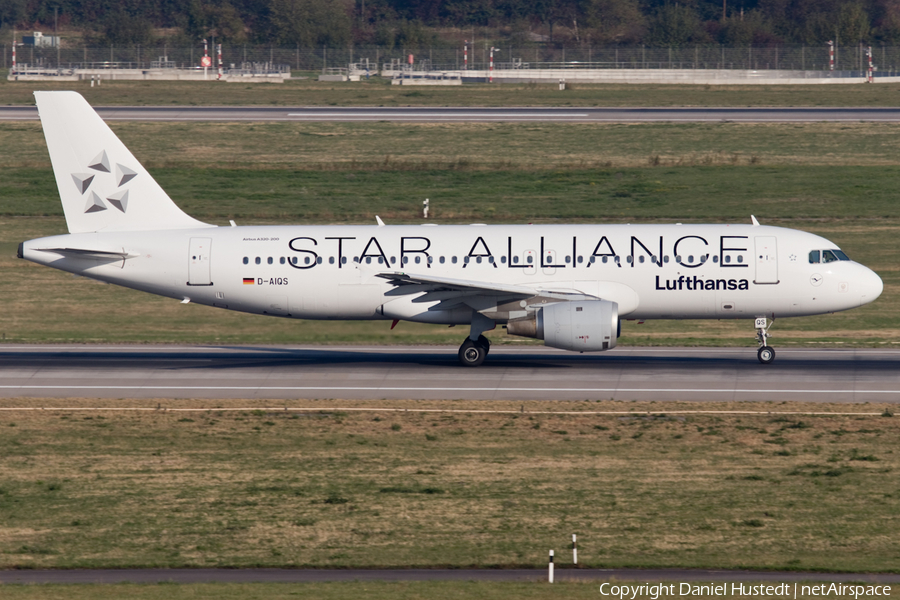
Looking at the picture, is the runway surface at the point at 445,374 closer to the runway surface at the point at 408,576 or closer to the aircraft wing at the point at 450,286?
the aircraft wing at the point at 450,286

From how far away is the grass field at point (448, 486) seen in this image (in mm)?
21031

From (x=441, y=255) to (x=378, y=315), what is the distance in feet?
9.72

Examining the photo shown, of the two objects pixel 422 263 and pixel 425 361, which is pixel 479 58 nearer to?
pixel 425 361

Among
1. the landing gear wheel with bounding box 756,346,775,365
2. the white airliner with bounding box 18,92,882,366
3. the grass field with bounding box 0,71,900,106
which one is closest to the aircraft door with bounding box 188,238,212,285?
the white airliner with bounding box 18,92,882,366

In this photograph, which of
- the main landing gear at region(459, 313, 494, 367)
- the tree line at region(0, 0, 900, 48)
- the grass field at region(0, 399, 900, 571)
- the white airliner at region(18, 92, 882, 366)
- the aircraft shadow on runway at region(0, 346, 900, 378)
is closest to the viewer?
the grass field at region(0, 399, 900, 571)

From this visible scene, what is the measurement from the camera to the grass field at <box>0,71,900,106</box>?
9656 cm

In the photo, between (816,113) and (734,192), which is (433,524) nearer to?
(734,192)

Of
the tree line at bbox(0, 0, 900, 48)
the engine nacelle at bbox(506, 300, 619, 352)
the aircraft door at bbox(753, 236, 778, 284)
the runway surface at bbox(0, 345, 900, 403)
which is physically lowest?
the runway surface at bbox(0, 345, 900, 403)

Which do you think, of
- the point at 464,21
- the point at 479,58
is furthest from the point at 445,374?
the point at 464,21

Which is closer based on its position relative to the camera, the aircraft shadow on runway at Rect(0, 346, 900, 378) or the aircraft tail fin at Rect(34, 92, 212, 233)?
the aircraft shadow on runway at Rect(0, 346, 900, 378)

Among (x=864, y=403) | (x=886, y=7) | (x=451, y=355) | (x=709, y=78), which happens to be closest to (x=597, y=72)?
(x=709, y=78)

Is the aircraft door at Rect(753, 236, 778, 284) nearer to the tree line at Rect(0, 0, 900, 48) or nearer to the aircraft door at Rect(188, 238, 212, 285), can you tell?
the aircraft door at Rect(188, 238, 212, 285)

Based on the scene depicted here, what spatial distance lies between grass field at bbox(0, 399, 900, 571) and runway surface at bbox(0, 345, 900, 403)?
1.80 metres

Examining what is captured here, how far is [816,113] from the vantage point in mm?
86438
